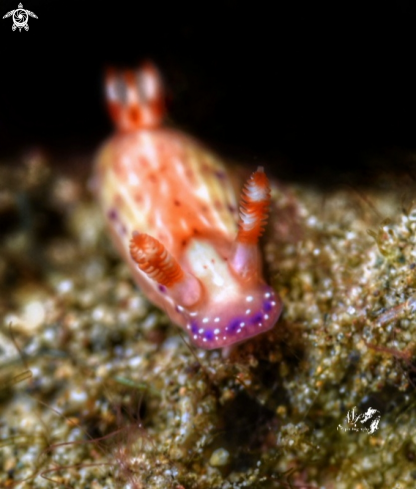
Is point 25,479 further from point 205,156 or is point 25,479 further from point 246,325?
point 205,156

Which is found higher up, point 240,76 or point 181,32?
point 181,32

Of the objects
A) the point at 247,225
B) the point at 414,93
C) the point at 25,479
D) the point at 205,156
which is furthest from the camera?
the point at 205,156

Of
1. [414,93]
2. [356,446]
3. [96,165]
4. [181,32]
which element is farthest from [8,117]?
[356,446]

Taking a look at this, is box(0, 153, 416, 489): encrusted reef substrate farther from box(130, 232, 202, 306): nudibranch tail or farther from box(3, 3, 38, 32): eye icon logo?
box(3, 3, 38, 32): eye icon logo

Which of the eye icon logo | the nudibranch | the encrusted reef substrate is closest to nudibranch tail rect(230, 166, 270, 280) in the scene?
the nudibranch

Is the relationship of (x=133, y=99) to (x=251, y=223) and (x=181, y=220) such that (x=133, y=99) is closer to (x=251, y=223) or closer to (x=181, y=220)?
(x=181, y=220)

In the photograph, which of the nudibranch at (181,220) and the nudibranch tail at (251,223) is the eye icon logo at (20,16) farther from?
the nudibranch tail at (251,223)
